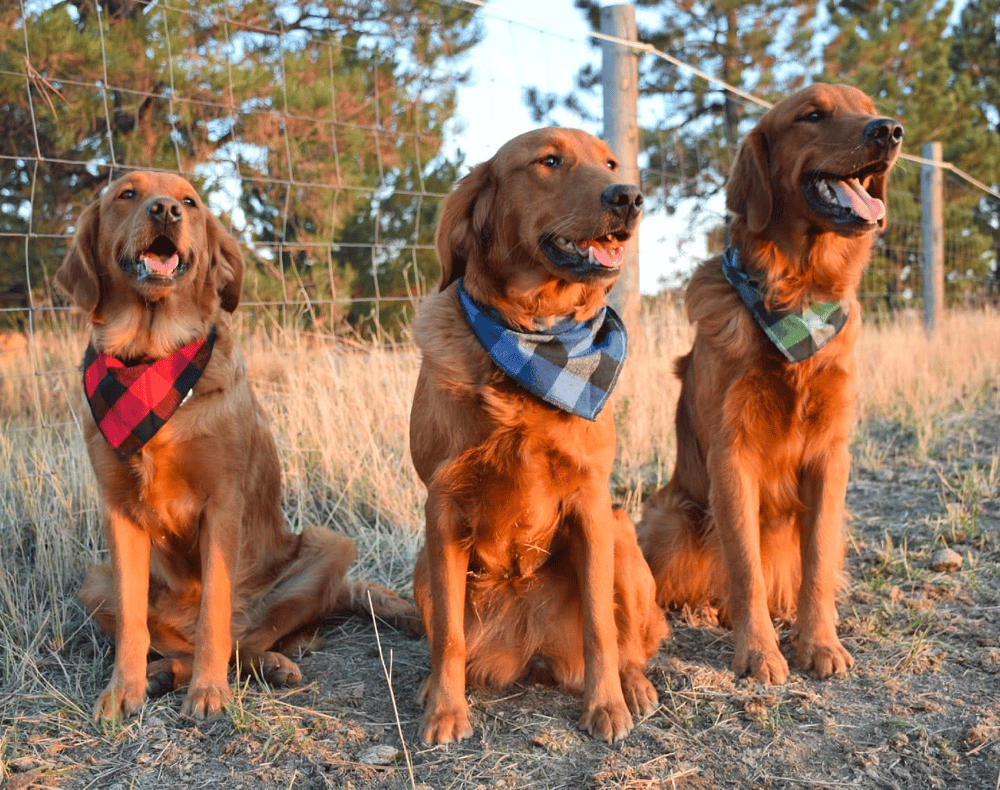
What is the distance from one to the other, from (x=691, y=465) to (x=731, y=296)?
62 centimetres

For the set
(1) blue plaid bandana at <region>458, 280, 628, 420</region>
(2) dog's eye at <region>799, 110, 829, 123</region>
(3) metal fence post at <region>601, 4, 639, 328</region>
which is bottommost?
(1) blue plaid bandana at <region>458, 280, 628, 420</region>

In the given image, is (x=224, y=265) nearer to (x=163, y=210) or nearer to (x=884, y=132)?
(x=163, y=210)

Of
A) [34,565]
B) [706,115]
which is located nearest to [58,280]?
[34,565]

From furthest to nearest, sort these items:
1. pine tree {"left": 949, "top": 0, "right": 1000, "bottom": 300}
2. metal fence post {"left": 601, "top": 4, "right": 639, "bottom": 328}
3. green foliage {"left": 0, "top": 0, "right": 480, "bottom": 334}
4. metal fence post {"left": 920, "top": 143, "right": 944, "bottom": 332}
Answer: pine tree {"left": 949, "top": 0, "right": 1000, "bottom": 300} < metal fence post {"left": 920, "top": 143, "right": 944, "bottom": 332} < green foliage {"left": 0, "top": 0, "right": 480, "bottom": 334} < metal fence post {"left": 601, "top": 4, "right": 639, "bottom": 328}

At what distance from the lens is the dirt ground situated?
1.99 metres

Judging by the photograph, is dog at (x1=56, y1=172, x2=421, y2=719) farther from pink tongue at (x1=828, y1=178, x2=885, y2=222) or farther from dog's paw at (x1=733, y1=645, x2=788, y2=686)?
pink tongue at (x1=828, y1=178, x2=885, y2=222)

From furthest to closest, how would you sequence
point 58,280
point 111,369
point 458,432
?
1. point 58,280
2. point 111,369
3. point 458,432

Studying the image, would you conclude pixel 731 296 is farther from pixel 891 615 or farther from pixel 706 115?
pixel 706 115

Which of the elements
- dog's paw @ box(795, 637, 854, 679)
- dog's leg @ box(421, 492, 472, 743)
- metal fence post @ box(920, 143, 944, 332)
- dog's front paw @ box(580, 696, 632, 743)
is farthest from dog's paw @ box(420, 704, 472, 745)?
metal fence post @ box(920, 143, 944, 332)

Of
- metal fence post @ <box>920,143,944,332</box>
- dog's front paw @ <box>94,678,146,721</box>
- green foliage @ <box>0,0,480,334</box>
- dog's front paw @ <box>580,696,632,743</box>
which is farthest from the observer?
metal fence post @ <box>920,143,944,332</box>

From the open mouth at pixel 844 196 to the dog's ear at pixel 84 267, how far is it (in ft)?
7.26

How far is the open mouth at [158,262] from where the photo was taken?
2.51 metres

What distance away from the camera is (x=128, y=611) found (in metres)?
2.41

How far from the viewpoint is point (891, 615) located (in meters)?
2.87
